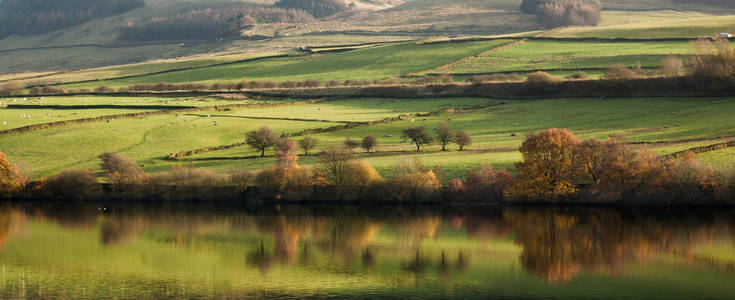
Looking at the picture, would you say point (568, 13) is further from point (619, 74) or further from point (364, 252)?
point (364, 252)

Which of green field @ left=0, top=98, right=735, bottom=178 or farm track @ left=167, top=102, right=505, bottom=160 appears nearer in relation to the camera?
green field @ left=0, top=98, right=735, bottom=178

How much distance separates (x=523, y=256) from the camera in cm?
4731

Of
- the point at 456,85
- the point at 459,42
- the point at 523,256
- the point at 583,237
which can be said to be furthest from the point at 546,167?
the point at 459,42

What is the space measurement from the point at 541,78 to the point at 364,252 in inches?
2048

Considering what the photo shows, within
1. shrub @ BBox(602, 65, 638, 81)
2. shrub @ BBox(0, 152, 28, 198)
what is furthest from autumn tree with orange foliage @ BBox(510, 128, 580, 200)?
shrub @ BBox(0, 152, 28, 198)

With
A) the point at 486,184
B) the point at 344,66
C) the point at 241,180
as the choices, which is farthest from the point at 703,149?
the point at 344,66

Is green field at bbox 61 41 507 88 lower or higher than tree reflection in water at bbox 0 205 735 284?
higher

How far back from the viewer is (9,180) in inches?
2699

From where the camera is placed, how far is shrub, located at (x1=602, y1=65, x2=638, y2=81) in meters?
90.3

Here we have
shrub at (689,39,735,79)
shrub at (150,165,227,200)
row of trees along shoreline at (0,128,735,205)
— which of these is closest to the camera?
row of trees along shoreline at (0,128,735,205)

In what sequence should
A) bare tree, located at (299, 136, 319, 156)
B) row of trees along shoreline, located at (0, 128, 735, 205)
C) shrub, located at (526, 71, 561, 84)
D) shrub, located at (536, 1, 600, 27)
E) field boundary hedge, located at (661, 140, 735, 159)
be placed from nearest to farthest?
row of trees along shoreline, located at (0, 128, 735, 205) < field boundary hedge, located at (661, 140, 735, 159) < bare tree, located at (299, 136, 319, 156) < shrub, located at (526, 71, 561, 84) < shrub, located at (536, 1, 600, 27)

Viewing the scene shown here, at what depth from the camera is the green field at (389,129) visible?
70.0 meters

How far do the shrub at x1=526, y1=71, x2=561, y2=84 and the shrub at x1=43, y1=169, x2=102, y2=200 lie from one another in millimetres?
50267

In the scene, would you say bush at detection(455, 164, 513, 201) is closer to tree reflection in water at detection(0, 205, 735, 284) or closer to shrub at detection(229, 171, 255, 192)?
tree reflection in water at detection(0, 205, 735, 284)
